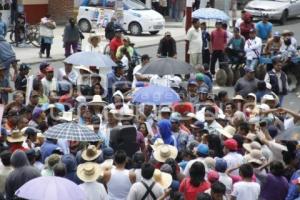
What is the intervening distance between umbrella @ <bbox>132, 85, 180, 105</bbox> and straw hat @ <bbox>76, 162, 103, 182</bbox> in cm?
414

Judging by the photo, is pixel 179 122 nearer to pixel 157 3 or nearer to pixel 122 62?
pixel 122 62

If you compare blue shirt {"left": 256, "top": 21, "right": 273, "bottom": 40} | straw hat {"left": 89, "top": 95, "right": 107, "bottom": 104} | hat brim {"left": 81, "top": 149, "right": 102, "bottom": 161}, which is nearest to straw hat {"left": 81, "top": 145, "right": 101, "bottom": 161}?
hat brim {"left": 81, "top": 149, "right": 102, "bottom": 161}

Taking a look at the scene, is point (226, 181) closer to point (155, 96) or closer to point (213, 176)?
point (213, 176)

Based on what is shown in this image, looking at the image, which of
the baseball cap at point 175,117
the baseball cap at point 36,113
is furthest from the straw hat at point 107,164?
the baseball cap at point 36,113

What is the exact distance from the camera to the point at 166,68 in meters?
16.8

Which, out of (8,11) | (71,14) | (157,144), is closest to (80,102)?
(157,144)

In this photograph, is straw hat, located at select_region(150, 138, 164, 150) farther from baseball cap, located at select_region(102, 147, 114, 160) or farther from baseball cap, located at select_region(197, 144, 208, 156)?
baseball cap, located at select_region(197, 144, 208, 156)

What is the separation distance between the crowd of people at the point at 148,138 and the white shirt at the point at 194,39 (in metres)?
2.17

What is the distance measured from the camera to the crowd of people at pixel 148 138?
10812mm

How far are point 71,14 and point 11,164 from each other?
25068mm

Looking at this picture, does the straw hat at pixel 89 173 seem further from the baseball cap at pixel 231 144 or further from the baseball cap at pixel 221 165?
the baseball cap at pixel 231 144

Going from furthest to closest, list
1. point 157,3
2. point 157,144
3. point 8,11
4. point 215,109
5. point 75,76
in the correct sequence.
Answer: point 157,3 → point 8,11 → point 75,76 → point 215,109 → point 157,144

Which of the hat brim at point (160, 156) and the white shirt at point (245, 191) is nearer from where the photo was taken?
the white shirt at point (245, 191)

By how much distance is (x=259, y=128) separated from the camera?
13609 millimetres
